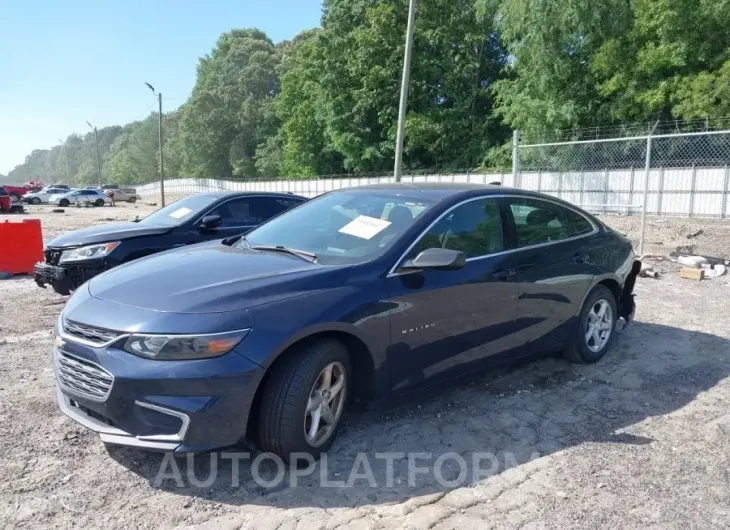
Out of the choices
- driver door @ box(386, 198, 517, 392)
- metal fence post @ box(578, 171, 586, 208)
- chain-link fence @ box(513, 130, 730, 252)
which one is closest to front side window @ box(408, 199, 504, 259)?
driver door @ box(386, 198, 517, 392)

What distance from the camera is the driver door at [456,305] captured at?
355 cm

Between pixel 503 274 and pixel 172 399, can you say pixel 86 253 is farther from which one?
pixel 503 274

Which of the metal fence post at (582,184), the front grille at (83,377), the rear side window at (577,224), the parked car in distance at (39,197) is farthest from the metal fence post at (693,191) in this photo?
the parked car in distance at (39,197)

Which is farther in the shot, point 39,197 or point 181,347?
point 39,197

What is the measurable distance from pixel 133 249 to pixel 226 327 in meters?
4.49

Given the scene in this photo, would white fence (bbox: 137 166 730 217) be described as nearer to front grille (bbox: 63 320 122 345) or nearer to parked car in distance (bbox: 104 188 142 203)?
front grille (bbox: 63 320 122 345)

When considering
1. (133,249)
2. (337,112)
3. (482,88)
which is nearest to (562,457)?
(133,249)

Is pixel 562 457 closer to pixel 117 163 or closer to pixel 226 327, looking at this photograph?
pixel 226 327

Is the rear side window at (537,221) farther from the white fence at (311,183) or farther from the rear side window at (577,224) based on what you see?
the white fence at (311,183)

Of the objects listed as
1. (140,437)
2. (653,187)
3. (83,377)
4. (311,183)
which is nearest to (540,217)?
(140,437)

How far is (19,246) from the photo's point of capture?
9414 mm

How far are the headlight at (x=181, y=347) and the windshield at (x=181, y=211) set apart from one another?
4774 mm

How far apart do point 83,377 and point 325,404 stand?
131 centimetres

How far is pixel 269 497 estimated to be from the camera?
2.97 m
